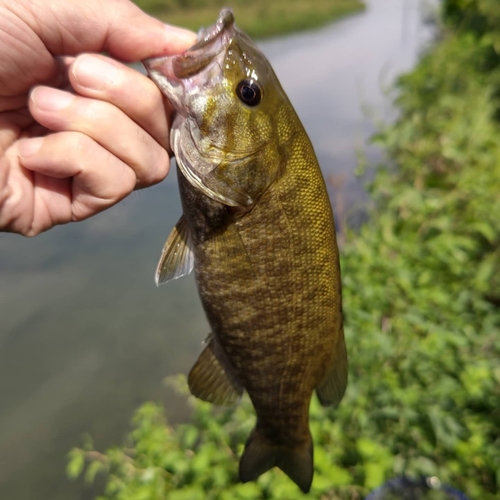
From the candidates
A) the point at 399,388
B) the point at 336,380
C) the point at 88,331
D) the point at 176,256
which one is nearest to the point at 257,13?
the point at 88,331

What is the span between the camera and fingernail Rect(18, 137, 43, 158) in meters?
1.37

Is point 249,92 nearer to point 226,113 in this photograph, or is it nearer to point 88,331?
point 226,113

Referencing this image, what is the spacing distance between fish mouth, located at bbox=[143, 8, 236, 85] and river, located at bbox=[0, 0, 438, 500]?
1.85 metres

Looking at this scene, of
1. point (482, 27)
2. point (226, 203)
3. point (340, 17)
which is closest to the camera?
point (226, 203)

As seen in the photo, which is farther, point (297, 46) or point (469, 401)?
point (297, 46)

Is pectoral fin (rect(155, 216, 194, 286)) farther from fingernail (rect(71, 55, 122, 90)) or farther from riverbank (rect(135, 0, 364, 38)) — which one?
riverbank (rect(135, 0, 364, 38))

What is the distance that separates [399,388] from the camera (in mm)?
2518

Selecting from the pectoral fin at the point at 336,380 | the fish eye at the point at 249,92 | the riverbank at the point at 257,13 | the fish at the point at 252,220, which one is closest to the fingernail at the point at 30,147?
the fish at the point at 252,220

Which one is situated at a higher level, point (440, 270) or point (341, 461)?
point (341, 461)

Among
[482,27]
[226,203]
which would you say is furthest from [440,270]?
[482,27]

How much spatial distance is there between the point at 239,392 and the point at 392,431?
4.25 ft

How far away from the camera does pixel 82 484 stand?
11.8ft

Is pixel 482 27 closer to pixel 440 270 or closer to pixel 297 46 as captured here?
pixel 440 270

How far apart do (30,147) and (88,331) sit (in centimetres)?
381
